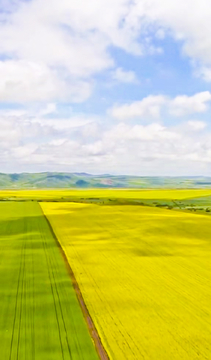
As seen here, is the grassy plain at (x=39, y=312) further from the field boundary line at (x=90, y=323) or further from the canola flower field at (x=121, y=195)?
the canola flower field at (x=121, y=195)

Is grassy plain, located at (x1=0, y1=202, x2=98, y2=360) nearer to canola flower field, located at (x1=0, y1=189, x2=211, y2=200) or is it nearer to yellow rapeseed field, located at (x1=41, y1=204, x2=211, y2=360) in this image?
yellow rapeseed field, located at (x1=41, y1=204, x2=211, y2=360)

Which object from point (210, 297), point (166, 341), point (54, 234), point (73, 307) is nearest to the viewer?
point (166, 341)

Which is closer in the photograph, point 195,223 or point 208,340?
point 208,340

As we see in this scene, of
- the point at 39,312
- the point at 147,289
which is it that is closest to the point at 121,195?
the point at 147,289

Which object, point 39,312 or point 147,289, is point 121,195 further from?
point 39,312

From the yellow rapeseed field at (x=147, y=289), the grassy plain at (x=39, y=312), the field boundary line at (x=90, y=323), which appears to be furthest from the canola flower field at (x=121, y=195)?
the field boundary line at (x=90, y=323)

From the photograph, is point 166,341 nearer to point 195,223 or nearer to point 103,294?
point 103,294

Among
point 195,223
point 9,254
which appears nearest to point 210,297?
point 9,254
